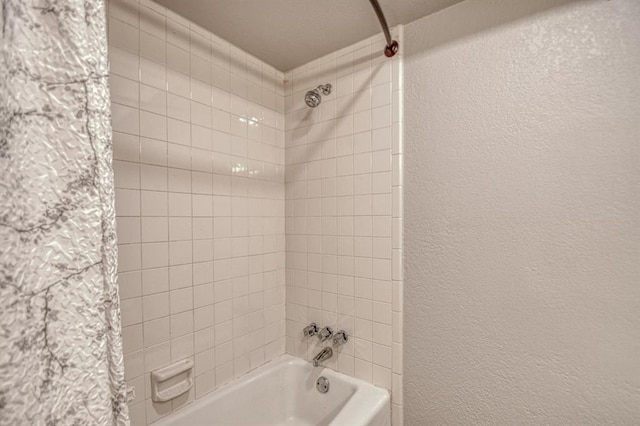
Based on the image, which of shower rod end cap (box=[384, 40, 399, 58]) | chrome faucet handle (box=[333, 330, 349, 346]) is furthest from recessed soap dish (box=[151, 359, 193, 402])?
shower rod end cap (box=[384, 40, 399, 58])

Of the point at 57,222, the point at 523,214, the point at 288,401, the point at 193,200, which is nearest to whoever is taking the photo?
the point at 57,222

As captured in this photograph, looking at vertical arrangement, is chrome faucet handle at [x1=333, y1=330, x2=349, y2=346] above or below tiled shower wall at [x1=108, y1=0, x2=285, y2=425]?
below

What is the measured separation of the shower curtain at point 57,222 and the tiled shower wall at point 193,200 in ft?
2.85

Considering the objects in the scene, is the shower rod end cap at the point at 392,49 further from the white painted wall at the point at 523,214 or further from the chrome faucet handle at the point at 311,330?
the chrome faucet handle at the point at 311,330

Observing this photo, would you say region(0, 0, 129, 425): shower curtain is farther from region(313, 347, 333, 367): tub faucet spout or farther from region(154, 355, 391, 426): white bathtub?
region(313, 347, 333, 367): tub faucet spout

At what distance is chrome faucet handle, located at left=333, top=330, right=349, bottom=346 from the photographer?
1575 millimetres

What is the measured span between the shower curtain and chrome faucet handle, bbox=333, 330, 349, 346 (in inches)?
49.8

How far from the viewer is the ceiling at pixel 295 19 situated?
1.29 meters

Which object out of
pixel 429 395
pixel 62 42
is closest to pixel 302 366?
pixel 429 395

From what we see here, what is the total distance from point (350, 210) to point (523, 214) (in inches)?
31.2

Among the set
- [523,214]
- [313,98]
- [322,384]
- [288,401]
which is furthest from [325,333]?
[313,98]

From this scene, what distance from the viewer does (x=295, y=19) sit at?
138 cm

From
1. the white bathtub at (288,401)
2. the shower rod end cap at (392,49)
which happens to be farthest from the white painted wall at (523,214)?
the white bathtub at (288,401)

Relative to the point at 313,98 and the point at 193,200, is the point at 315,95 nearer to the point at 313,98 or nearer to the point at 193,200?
the point at 313,98
